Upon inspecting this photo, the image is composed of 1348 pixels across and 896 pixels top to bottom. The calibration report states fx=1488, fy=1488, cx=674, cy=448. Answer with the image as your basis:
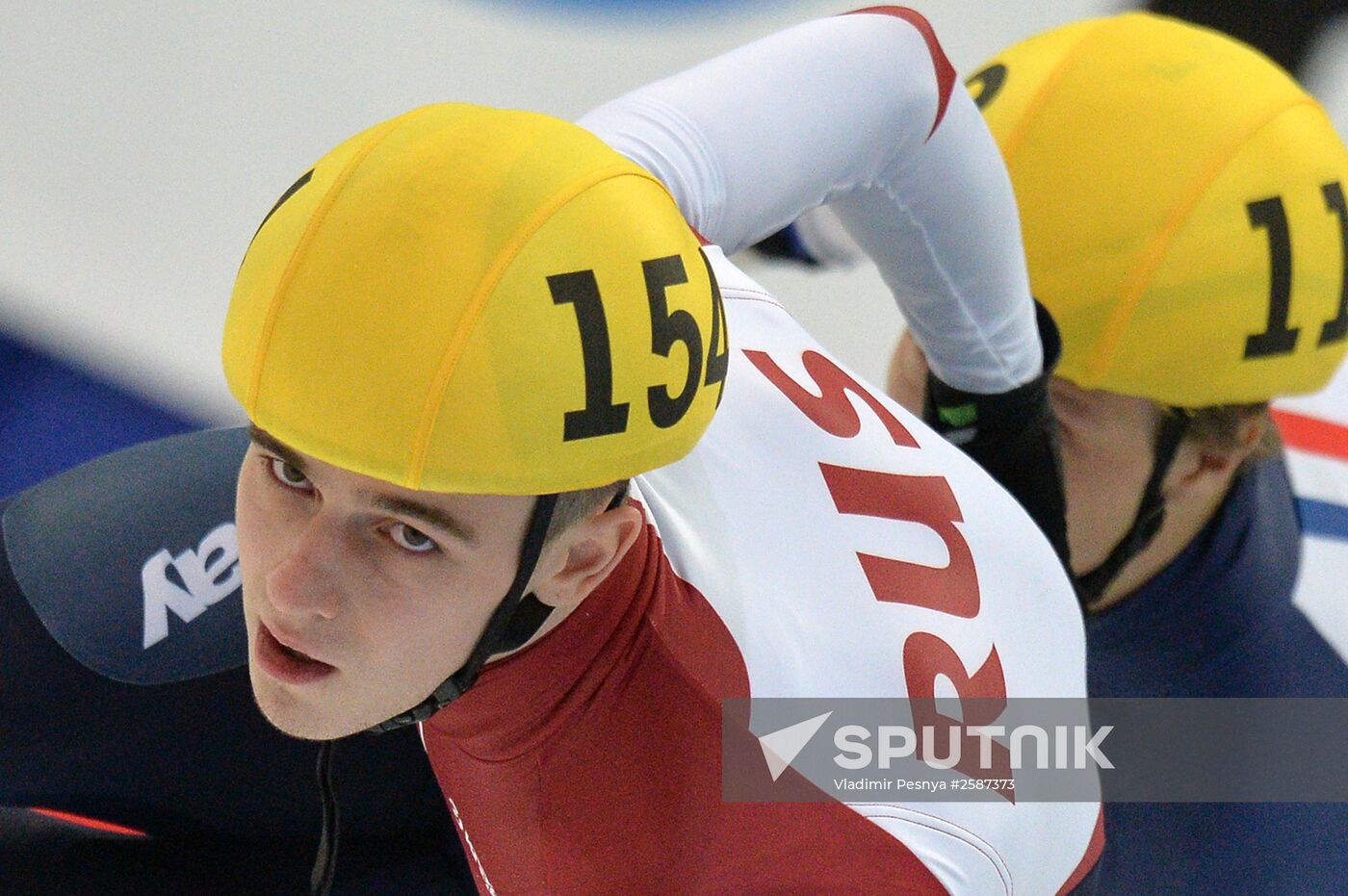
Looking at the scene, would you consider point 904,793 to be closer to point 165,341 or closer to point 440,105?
point 440,105

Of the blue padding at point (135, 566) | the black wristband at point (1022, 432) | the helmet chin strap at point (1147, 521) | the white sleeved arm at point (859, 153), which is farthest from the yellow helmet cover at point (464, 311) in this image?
the helmet chin strap at point (1147, 521)

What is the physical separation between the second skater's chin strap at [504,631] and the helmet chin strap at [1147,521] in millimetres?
756

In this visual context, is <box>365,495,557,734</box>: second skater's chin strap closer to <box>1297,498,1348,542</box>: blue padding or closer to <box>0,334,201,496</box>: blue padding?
<box>0,334,201,496</box>: blue padding

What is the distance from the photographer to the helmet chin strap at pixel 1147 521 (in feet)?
4.63

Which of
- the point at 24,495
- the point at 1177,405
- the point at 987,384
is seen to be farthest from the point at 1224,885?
the point at 24,495

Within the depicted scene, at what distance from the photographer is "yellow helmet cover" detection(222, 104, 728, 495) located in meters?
0.68

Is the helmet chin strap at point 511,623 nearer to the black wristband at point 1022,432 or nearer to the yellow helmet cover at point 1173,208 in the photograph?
the black wristband at point 1022,432

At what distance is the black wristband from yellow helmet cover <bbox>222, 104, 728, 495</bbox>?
0.60 m

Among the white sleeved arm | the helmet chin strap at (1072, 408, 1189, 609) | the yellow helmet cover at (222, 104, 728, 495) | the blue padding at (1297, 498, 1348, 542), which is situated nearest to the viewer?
the yellow helmet cover at (222, 104, 728, 495)

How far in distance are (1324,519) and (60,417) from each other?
1714 mm

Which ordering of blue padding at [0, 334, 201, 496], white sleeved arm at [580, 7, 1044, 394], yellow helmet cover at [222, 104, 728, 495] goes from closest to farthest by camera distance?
yellow helmet cover at [222, 104, 728, 495], white sleeved arm at [580, 7, 1044, 394], blue padding at [0, 334, 201, 496]

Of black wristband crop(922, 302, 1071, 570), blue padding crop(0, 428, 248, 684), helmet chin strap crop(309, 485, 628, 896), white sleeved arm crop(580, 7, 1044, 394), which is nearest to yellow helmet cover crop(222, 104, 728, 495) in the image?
helmet chin strap crop(309, 485, 628, 896)

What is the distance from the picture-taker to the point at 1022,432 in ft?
4.23

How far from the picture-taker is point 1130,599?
1574 millimetres
